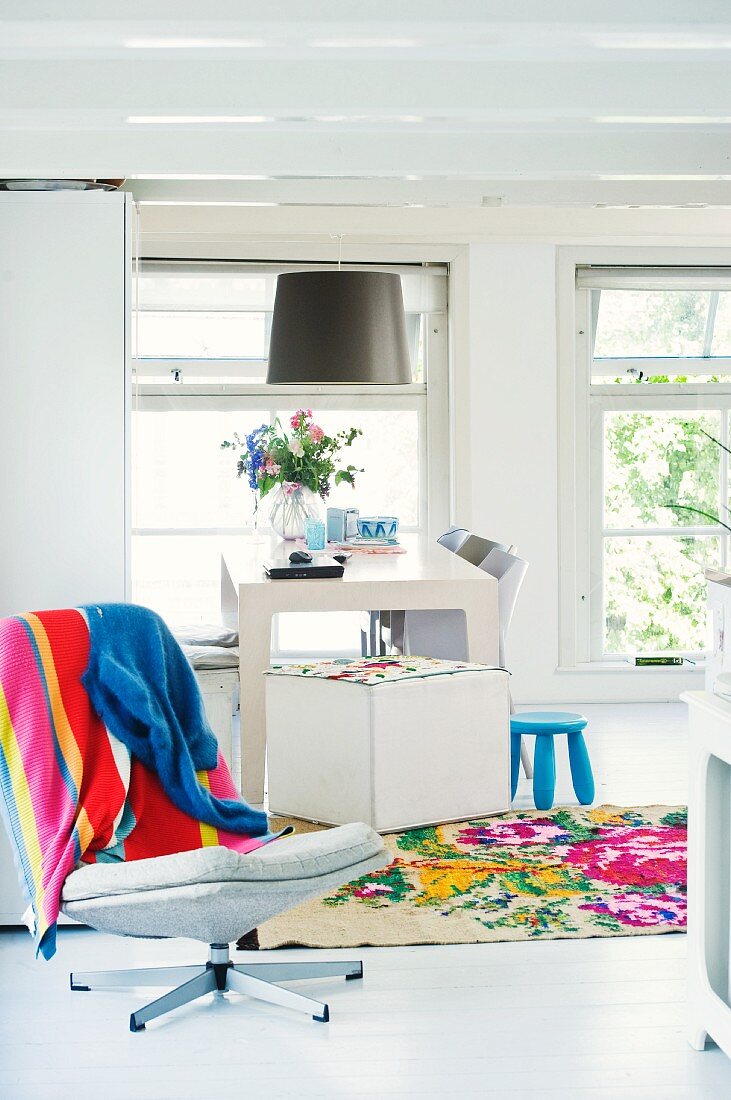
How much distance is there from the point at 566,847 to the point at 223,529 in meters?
3.21

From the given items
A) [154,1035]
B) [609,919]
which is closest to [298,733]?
[609,919]

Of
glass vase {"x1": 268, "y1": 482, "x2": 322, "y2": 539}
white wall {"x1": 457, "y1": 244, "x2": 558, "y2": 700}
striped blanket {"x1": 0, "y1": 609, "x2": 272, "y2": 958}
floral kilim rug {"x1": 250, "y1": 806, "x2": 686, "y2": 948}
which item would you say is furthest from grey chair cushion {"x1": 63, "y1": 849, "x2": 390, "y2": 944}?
white wall {"x1": 457, "y1": 244, "x2": 558, "y2": 700}

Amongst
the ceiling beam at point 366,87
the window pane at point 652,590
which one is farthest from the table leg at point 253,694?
the window pane at point 652,590

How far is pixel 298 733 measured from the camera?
13.6 ft

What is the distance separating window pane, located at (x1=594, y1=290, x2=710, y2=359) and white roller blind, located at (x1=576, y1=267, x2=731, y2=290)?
4cm

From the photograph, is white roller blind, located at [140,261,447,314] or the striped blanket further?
white roller blind, located at [140,261,447,314]

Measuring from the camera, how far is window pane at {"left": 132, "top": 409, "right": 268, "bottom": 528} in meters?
6.54

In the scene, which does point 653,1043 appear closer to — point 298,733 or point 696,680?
point 298,733

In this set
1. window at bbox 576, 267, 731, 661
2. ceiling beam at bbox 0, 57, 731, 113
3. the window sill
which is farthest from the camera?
window at bbox 576, 267, 731, 661

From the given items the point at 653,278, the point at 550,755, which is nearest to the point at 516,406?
the point at 653,278

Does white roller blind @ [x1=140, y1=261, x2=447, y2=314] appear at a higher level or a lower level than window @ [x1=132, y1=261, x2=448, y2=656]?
higher

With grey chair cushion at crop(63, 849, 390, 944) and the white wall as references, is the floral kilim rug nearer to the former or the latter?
grey chair cushion at crop(63, 849, 390, 944)

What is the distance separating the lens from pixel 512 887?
138 inches

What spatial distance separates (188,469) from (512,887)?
3.61 meters
